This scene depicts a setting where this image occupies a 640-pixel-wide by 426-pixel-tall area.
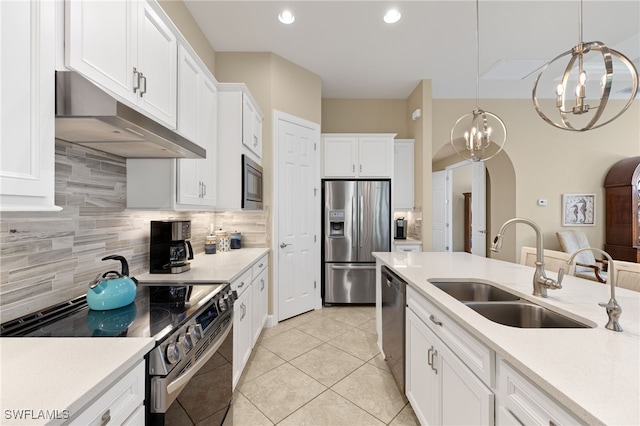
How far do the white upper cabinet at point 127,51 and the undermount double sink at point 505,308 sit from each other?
6.38 ft

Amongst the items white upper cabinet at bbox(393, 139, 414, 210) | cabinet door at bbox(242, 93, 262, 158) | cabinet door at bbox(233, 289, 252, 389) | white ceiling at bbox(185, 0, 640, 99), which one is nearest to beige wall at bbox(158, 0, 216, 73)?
white ceiling at bbox(185, 0, 640, 99)

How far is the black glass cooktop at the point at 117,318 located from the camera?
979 millimetres

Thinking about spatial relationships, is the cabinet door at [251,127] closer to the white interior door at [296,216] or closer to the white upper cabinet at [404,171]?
the white interior door at [296,216]

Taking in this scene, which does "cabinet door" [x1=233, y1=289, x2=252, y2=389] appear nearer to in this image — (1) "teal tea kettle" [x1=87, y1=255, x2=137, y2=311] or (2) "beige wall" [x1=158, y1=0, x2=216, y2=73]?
(1) "teal tea kettle" [x1=87, y1=255, x2=137, y2=311]

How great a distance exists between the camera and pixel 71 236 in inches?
51.6

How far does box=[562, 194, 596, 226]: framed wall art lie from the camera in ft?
14.7

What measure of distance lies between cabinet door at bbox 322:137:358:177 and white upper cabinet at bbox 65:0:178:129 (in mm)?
2463

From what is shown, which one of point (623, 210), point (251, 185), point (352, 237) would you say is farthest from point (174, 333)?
point (623, 210)

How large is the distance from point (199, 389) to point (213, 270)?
0.84 metres

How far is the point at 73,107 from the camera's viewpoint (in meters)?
0.91

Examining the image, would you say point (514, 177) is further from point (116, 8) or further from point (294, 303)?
point (116, 8)

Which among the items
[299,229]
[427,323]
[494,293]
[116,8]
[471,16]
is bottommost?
[427,323]

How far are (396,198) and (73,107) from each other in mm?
3949

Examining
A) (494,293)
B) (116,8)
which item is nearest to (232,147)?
(116,8)
